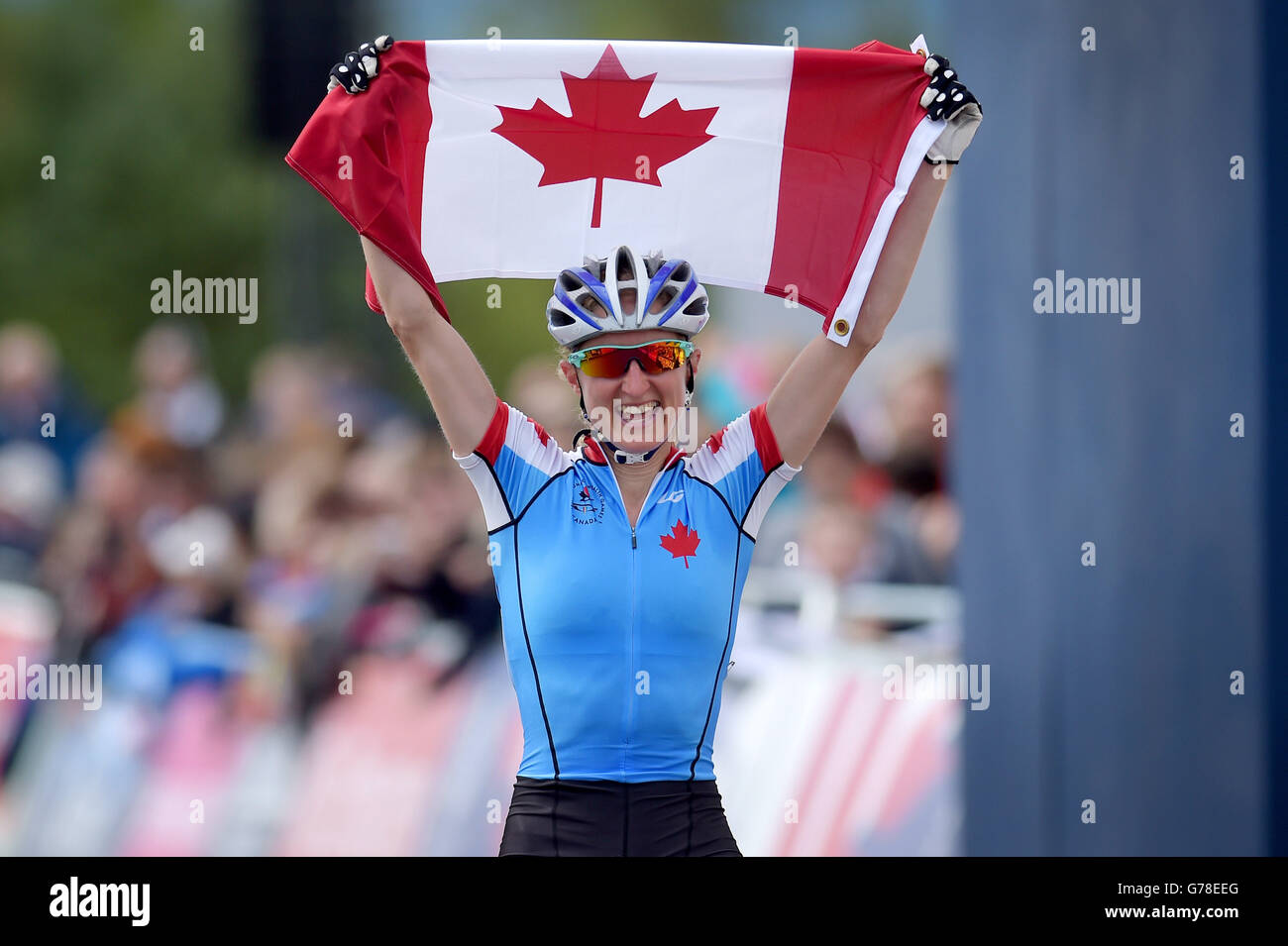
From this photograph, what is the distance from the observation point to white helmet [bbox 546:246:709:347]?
443 centimetres

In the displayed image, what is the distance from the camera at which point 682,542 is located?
4.38m

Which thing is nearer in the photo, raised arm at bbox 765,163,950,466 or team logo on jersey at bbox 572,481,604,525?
team logo on jersey at bbox 572,481,604,525

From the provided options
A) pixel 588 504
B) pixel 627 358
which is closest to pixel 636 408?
pixel 627 358

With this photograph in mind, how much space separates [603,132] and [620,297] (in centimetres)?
106

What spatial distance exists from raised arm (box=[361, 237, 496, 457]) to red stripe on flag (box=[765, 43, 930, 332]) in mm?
1230

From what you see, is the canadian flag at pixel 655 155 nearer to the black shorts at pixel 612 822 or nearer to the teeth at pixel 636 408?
the teeth at pixel 636 408

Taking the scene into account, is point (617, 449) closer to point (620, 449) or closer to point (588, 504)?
point (620, 449)

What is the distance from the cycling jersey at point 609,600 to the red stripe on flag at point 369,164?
506 mm

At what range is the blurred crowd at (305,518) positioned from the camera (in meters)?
8.48

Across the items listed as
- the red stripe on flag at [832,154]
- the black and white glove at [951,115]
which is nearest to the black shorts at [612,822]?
the red stripe on flag at [832,154]

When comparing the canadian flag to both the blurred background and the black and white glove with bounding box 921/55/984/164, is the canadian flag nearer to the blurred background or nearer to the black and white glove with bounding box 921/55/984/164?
the black and white glove with bounding box 921/55/984/164

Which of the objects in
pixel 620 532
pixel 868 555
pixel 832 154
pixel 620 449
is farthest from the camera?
pixel 868 555

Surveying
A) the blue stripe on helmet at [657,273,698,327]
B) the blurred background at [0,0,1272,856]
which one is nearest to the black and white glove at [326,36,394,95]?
the blue stripe on helmet at [657,273,698,327]
